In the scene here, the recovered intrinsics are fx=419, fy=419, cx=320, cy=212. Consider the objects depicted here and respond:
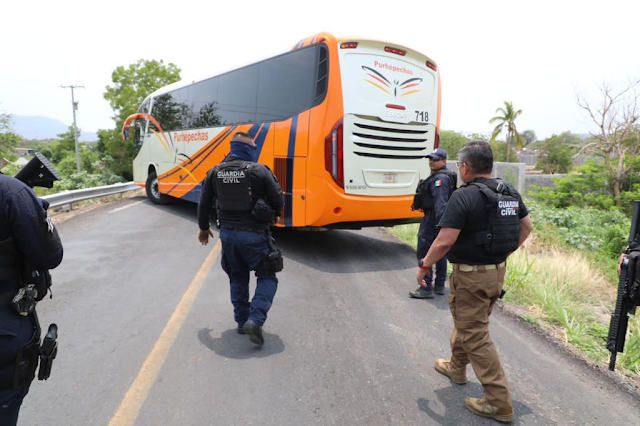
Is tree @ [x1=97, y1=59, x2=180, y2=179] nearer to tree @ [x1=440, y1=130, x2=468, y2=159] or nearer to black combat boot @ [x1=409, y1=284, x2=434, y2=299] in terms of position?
tree @ [x1=440, y1=130, x2=468, y2=159]

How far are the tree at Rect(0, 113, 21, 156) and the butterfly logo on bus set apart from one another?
160ft

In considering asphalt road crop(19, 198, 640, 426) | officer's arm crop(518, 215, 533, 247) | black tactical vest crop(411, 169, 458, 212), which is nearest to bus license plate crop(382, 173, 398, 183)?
black tactical vest crop(411, 169, 458, 212)

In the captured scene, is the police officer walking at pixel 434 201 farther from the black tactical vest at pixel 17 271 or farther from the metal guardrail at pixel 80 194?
the metal guardrail at pixel 80 194

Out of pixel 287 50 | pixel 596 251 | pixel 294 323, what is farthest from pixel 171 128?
pixel 596 251

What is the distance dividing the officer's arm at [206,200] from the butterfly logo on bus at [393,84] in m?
3.47

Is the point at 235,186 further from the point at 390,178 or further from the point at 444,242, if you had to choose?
the point at 390,178

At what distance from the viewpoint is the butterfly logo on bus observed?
21.3 ft

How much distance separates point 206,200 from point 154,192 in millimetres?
9689

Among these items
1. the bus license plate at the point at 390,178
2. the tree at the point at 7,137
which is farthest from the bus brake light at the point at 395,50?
the tree at the point at 7,137

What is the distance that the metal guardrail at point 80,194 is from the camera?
33.6 feet

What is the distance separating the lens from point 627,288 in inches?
112

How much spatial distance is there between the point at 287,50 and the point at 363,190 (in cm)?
279

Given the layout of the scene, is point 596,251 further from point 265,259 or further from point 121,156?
point 121,156

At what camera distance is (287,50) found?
7.19 meters
